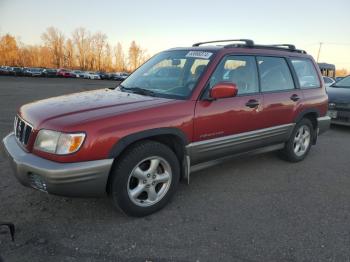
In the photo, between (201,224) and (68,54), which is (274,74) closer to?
(201,224)

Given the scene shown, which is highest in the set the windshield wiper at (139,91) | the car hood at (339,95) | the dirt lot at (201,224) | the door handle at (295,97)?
the windshield wiper at (139,91)

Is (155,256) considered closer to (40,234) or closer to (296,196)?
(40,234)

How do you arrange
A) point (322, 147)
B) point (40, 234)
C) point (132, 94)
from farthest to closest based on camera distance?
point (322, 147) < point (132, 94) < point (40, 234)

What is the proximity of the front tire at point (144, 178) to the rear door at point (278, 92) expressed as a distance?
1.72 meters

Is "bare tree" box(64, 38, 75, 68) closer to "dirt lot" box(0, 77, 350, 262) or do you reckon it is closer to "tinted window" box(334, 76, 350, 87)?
"tinted window" box(334, 76, 350, 87)

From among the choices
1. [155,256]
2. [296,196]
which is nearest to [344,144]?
[296,196]

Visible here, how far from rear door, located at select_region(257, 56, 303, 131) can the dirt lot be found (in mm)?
884

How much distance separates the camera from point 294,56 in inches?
198

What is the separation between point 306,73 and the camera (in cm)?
521

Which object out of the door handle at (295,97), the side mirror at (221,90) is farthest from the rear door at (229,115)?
the door handle at (295,97)

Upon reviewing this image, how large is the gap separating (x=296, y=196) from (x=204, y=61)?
2.02 metres

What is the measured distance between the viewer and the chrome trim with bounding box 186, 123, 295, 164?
11.8ft

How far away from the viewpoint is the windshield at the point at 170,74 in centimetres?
363

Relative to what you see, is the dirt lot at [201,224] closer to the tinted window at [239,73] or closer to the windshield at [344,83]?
the tinted window at [239,73]
